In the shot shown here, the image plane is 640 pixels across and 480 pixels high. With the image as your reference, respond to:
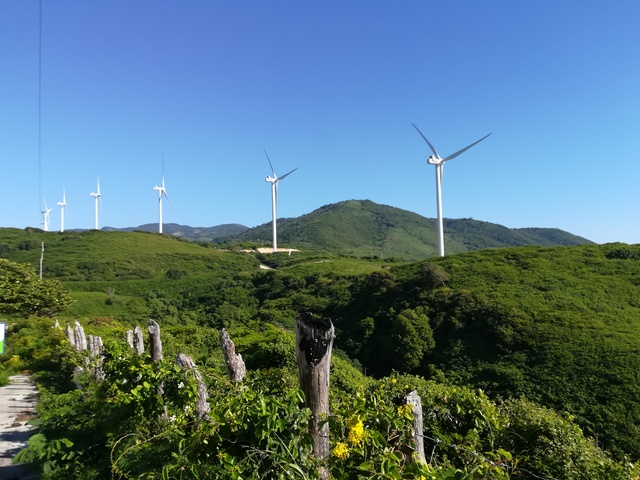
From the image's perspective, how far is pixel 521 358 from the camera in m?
29.4

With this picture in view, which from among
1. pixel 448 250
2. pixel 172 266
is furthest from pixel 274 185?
pixel 448 250

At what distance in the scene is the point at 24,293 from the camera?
24484mm

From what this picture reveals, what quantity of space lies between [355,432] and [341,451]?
0.17 meters

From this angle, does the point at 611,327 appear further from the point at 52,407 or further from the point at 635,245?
the point at 52,407

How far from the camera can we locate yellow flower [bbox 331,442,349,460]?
2.55 metres

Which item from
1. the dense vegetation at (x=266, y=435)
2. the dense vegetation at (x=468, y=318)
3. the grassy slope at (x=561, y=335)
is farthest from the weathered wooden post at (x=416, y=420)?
the grassy slope at (x=561, y=335)

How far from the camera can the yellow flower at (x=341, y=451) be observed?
2.55 m

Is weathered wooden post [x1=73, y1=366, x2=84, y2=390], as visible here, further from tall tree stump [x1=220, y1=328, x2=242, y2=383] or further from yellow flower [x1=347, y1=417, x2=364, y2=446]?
yellow flower [x1=347, y1=417, x2=364, y2=446]

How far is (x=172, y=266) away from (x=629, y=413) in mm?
83275

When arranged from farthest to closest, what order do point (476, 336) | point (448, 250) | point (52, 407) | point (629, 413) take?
point (448, 250) < point (476, 336) < point (629, 413) < point (52, 407)

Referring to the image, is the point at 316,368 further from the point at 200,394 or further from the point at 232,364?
the point at 200,394

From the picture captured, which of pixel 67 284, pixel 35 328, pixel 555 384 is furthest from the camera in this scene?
pixel 67 284

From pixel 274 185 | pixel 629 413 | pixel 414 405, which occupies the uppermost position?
pixel 274 185

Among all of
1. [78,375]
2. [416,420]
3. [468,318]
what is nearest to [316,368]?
[416,420]
